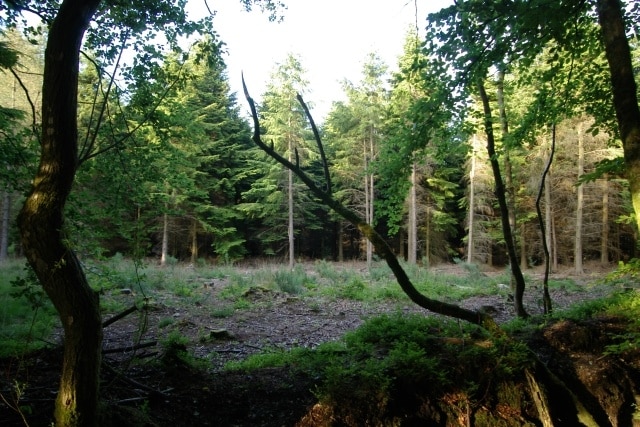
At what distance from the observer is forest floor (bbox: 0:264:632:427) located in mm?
3203

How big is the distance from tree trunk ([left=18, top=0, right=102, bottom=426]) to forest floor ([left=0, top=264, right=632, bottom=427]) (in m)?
0.34

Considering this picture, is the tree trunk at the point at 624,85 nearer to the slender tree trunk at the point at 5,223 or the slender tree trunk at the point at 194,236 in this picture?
the slender tree trunk at the point at 5,223

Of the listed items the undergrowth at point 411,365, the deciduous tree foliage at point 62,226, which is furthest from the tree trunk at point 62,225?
the undergrowth at point 411,365

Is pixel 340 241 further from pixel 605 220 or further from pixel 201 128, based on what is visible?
pixel 201 128

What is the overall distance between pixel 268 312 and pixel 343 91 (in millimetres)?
18580

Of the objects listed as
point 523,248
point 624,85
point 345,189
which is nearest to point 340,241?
point 345,189

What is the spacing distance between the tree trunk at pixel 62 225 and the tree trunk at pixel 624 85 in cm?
443

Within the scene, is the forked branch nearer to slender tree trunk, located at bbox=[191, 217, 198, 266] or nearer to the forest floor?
the forest floor

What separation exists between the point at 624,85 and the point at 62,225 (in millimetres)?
4817

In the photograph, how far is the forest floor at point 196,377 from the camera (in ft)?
10.5

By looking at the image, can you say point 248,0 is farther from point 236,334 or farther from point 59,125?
point 236,334

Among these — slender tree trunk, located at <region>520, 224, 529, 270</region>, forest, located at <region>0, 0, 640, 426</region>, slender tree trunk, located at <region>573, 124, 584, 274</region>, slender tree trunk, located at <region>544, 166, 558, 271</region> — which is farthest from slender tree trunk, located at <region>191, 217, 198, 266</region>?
slender tree trunk, located at <region>573, 124, 584, 274</region>

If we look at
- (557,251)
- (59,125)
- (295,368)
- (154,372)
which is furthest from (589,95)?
(557,251)

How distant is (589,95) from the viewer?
5309 mm
